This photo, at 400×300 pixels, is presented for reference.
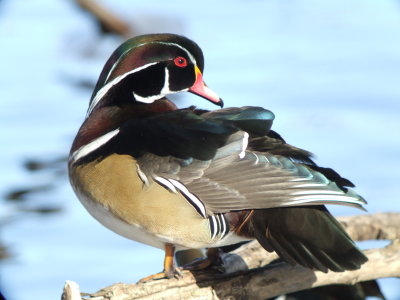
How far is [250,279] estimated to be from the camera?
3457 millimetres


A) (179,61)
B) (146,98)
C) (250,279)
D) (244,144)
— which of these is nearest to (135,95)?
(146,98)

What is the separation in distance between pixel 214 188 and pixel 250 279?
1.24 ft

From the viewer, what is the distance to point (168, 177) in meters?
3.30

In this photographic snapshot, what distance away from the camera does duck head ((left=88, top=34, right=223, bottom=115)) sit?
3.64 m

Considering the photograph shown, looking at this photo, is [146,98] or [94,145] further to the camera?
[146,98]

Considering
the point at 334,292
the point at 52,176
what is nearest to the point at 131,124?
the point at 334,292

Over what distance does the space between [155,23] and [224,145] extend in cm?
447

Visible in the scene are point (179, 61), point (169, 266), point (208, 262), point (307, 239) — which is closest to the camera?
point (307, 239)

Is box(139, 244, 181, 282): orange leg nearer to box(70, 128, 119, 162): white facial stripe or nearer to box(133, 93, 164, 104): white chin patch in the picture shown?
box(70, 128, 119, 162): white facial stripe

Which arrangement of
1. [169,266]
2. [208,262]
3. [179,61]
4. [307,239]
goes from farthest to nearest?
1. [179,61]
2. [208,262]
3. [169,266]
4. [307,239]

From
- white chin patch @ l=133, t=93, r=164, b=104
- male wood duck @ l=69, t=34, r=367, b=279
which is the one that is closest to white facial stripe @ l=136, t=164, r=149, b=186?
male wood duck @ l=69, t=34, r=367, b=279

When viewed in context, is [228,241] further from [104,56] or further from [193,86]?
[104,56]

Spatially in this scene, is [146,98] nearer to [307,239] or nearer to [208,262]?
[208,262]

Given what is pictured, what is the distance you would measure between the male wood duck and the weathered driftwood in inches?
3.4
